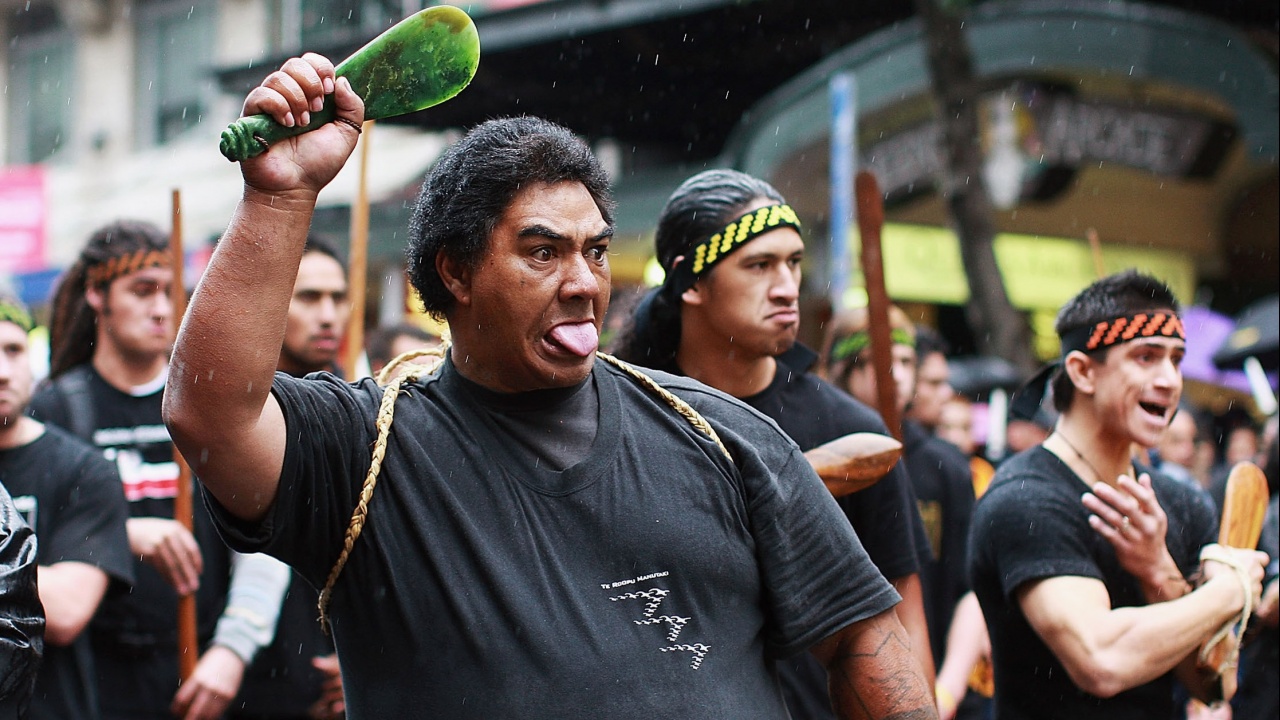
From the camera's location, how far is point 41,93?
29562 millimetres

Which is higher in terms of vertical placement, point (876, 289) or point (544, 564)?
point (876, 289)

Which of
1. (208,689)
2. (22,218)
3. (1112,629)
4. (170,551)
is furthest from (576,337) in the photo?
(22,218)

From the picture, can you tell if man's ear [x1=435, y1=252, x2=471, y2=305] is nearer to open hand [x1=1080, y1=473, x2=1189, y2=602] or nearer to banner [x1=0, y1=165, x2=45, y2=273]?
open hand [x1=1080, y1=473, x2=1189, y2=602]

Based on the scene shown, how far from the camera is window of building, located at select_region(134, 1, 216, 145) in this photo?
86.2 feet

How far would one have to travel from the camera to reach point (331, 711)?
5.02 metres

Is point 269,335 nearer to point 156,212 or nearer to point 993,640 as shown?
point 993,640

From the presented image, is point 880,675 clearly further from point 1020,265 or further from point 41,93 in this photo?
point 41,93

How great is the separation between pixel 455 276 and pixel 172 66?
86.2 ft

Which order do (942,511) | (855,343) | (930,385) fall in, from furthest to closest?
(930,385), (855,343), (942,511)

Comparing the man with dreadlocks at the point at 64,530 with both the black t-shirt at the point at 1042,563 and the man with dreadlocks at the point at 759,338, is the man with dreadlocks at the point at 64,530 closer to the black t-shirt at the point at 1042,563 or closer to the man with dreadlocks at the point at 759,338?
the man with dreadlocks at the point at 759,338

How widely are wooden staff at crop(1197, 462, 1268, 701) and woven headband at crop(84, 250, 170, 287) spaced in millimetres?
3767

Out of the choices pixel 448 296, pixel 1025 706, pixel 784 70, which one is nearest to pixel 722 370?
pixel 1025 706

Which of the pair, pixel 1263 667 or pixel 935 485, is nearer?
pixel 1263 667

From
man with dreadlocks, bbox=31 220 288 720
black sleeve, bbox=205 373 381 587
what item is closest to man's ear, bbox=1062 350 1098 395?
black sleeve, bbox=205 373 381 587
